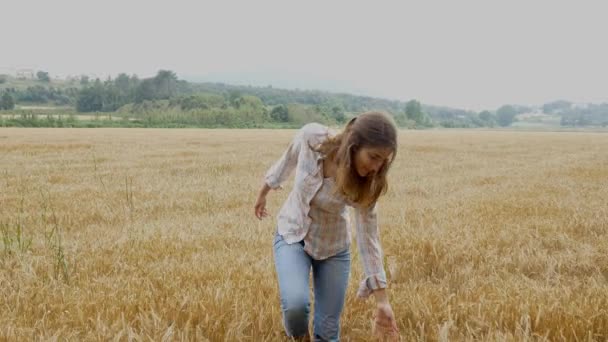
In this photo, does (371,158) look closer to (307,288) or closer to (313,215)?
(313,215)

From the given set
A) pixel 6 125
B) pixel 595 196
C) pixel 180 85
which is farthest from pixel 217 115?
pixel 595 196

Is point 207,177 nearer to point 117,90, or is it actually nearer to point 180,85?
point 117,90

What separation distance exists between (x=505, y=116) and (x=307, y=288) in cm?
20026

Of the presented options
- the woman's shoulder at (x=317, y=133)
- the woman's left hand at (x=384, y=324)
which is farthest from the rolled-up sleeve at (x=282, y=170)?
the woman's left hand at (x=384, y=324)

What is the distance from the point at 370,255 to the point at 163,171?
12268mm

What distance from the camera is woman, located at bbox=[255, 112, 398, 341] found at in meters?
3.12

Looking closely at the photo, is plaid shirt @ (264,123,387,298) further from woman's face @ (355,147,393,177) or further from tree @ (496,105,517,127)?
tree @ (496,105,517,127)

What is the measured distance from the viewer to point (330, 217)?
11.9 ft

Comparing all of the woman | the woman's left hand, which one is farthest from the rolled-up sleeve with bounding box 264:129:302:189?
the woman's left hand

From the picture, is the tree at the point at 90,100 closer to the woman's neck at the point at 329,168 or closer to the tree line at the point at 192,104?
the tree line at the point at 192,104

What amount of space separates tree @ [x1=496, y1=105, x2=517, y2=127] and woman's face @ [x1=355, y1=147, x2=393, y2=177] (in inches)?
7625

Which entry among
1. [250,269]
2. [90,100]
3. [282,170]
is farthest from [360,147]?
[90,100]

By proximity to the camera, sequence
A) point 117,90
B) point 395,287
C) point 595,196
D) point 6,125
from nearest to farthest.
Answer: point 395,287 → point 595,196 → point 6,125 → point 117,90

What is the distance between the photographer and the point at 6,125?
219 feet
